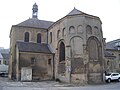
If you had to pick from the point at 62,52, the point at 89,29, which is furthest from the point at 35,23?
the point at 89,29

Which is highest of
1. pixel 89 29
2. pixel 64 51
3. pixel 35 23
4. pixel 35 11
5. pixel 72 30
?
pixel 35 11

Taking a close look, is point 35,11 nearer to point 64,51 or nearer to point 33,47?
point 33,47

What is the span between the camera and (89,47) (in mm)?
30062

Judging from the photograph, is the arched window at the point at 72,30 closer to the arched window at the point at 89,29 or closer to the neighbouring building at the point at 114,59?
the arched window at the point at 89,29

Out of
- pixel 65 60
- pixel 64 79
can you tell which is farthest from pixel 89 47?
pixel 64 79

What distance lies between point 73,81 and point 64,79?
1984 millimetres

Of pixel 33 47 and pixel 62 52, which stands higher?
pixel 33 47

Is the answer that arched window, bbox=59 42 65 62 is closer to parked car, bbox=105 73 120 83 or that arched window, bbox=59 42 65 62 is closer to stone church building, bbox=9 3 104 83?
stone church building, bbox=9 3 104 83

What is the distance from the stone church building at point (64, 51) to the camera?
2892 cm

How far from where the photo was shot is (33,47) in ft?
116

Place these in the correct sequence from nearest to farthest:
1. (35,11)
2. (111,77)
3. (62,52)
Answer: (62,52) < (111,77) < (35,11)

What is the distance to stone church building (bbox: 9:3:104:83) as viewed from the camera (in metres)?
28.9

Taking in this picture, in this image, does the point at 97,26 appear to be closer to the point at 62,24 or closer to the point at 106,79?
the point at 62,24

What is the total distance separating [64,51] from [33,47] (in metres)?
6.61
